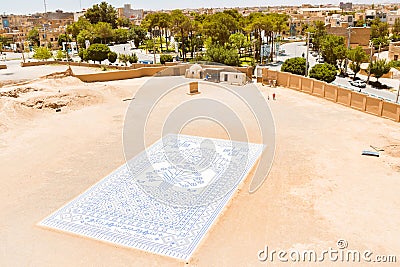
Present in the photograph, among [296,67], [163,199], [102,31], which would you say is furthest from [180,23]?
[163,199]

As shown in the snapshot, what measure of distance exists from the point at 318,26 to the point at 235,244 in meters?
64.0

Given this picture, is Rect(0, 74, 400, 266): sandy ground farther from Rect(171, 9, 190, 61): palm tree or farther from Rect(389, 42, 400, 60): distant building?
Rect(389, 42, 400, 60): distant building

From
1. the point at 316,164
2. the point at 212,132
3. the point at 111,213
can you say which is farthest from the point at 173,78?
the point at 111,213

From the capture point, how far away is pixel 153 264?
427 inches

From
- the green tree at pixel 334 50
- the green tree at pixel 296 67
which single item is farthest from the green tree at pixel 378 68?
the green tree at pixel 296 67

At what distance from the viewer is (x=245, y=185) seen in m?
15.4

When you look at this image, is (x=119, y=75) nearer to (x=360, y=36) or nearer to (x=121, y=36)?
(x=360, y=36)

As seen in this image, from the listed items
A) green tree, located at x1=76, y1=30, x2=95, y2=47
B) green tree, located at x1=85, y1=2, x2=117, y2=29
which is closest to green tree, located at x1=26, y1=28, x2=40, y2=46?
green tree, located at x1=85, y1=2, x2=117, y2=29

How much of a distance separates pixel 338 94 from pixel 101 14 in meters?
77.4

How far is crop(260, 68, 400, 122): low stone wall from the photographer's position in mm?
24344

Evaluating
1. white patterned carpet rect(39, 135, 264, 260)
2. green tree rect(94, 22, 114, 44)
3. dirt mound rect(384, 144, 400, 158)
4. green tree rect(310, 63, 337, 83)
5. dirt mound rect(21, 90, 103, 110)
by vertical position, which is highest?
green tree rect(94, 22, 114, 44)

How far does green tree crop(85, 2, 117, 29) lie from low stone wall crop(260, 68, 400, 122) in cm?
6849

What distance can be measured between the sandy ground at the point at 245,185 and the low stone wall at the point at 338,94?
2.81 feet

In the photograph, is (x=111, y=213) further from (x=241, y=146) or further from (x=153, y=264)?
(x=241, y=146)
